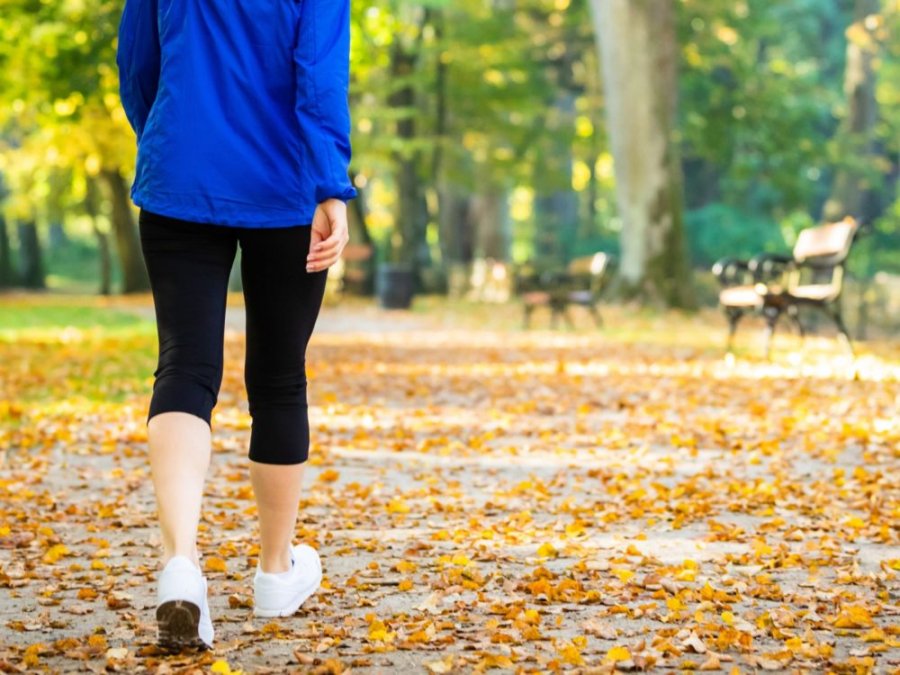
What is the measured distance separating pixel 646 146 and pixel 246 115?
66.1 ft

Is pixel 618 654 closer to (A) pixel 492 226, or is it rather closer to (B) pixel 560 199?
(A) pixel 492 226

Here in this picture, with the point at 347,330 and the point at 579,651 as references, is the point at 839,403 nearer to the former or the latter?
the point at 579,651

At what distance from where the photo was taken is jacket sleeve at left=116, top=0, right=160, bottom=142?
3398 mm

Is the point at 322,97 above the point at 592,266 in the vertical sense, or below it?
above

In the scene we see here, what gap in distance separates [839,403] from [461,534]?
538 cm

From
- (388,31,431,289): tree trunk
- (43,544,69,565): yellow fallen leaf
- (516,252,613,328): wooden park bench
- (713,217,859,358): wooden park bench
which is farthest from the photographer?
(388,31,431,289): tree trunk

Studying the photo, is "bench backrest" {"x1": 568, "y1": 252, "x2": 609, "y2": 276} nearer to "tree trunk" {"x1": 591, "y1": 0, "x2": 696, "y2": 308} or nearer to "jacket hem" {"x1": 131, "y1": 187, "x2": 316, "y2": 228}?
"tree trunk" {"x1": 591, "y1": 0, "x2": 696, "y2": 308}

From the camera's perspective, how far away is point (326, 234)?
3.38m

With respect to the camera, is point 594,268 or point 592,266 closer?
point 594,268

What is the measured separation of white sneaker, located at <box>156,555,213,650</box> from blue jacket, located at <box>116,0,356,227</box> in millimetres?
783

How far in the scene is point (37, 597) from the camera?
160 inches

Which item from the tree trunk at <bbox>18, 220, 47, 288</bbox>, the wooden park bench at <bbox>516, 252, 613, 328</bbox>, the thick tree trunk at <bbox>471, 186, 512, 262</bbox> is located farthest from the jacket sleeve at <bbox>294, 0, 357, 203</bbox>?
the tree trunk at <bbox>18, 220, 47, 288</bbox>

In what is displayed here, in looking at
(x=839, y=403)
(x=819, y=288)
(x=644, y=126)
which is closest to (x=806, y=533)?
(x=839, y=403)

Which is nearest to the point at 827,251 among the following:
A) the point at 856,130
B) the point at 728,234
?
the point at 856,130
